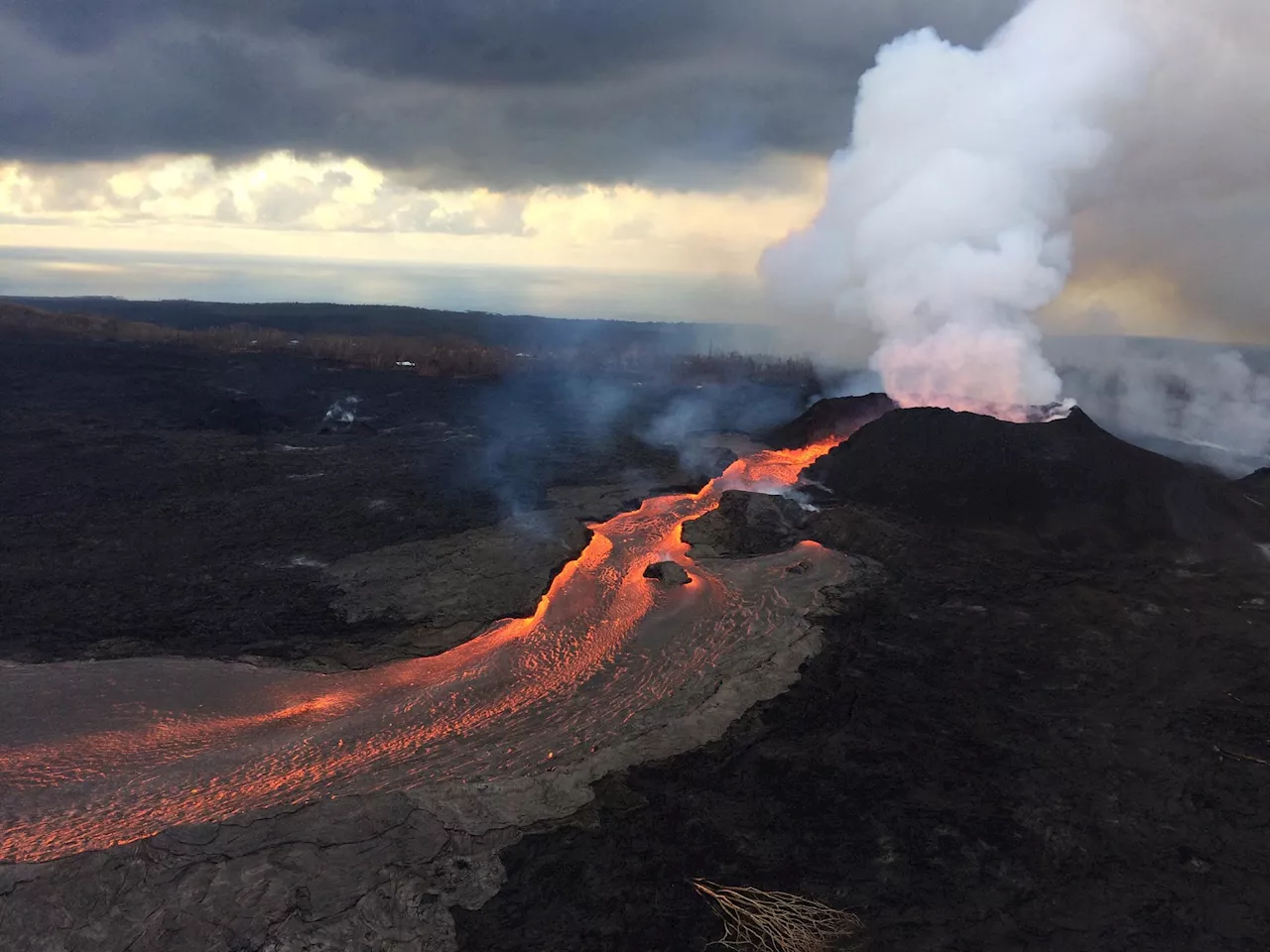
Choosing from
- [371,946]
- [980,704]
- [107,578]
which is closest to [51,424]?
[107,578]

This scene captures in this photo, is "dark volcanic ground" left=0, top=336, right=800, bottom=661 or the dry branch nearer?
the dry branch

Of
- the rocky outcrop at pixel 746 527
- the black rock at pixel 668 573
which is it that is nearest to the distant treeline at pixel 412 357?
the rocky outcrop at pixel 746 527

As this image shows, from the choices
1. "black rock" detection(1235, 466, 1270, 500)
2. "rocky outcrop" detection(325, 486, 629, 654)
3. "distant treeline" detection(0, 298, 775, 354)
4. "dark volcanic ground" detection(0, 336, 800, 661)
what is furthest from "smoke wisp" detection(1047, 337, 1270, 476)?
"distant treeline" detection(0, 298, 775, 354)

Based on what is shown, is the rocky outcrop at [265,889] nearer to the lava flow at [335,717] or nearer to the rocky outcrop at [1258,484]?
the lava flow at [335,717]

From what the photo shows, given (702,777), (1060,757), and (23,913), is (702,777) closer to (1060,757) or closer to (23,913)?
(1060,757)

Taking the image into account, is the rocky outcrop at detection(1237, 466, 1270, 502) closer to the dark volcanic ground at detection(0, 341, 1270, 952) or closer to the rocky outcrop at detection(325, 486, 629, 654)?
the dark volcanic ground at detection(0, 341, 1270, 952)

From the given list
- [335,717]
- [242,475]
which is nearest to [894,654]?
[335,717]

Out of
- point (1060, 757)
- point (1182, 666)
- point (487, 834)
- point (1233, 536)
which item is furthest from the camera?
point (1233, 536)
